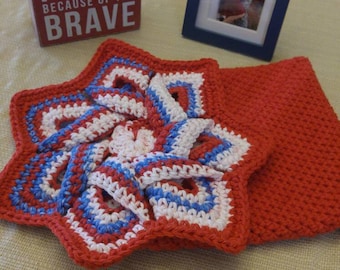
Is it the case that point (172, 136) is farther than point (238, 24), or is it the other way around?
point (238, 24)

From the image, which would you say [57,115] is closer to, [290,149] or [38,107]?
[38,107]

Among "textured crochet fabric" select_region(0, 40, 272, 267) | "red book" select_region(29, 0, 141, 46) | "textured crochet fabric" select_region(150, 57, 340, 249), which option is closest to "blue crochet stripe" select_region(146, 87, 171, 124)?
"textured crochet fabric" select_region(0, 40, 272, 267)

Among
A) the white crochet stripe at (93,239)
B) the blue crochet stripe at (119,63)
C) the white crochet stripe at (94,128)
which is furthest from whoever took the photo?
→ the blue crochet stripe at (119,63)

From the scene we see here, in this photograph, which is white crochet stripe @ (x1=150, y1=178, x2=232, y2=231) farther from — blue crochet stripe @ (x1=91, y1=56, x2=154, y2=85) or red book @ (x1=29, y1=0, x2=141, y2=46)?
red book @ (x1=29, y1=0, x2=141, y2=46)

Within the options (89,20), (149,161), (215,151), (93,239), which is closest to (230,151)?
(215,151)

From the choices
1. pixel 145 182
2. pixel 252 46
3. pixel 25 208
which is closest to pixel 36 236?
pixel 25 208

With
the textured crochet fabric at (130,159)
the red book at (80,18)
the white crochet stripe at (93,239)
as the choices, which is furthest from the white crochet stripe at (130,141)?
the red book at (80,18)

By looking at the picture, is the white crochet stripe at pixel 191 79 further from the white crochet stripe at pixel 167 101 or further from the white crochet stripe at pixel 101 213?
the white crochet stripe at pixel 101 213
